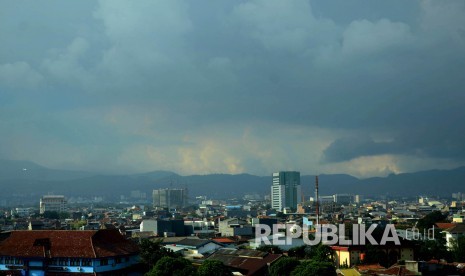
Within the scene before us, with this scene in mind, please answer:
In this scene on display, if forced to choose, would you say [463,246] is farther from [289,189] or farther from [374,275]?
[289,189]

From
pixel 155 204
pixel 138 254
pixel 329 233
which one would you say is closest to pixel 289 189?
pixel 155 204

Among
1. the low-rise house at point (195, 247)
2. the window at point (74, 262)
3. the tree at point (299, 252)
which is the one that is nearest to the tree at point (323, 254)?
the tree at point (299, 252)

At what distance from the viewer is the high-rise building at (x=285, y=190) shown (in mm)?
162500

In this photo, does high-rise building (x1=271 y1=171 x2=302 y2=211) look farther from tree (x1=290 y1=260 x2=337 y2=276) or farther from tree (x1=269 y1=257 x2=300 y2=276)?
tree (x1=290 y1=260 x2=337 y2=276)

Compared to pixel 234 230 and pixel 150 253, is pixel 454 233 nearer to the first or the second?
pixel 234 230

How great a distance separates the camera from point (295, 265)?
28.1 meters

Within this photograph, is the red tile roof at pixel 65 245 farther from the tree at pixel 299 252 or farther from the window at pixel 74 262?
the tree at pixel 299 252

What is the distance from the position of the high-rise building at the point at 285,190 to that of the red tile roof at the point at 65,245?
131 m

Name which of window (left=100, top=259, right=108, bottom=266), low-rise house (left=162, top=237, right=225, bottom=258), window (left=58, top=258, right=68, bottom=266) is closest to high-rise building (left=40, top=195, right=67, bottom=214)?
low-rise house (left=162, top=237, right=225, bottom=258)

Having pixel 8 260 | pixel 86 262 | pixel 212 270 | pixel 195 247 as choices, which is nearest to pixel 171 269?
pixel 212 270

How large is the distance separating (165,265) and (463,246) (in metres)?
20.1

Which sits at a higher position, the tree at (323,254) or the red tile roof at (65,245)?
the red tile roof at (65,245)

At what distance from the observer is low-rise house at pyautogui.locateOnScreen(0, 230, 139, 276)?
95.1 ft

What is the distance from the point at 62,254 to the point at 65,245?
30.7 inches
